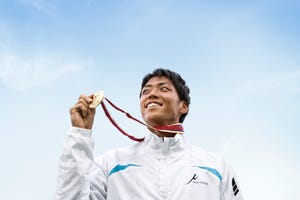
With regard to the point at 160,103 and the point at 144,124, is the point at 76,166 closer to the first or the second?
the point at 144,124

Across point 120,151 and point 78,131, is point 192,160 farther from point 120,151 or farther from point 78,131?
point 78,131

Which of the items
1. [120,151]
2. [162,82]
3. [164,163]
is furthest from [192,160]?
[162,82]

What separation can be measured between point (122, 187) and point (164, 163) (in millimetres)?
573

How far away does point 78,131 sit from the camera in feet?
15.7

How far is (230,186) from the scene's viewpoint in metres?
5.59

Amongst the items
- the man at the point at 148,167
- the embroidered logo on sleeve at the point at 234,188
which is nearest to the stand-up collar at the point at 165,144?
the man at the point at 148,167

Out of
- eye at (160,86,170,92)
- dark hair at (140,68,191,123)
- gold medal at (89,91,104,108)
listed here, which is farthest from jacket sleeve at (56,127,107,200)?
dark hair at (140,68,191,123)

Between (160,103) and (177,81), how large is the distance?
0.61 metres

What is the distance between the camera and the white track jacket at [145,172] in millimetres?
4672

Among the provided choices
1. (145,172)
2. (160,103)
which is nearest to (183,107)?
(160,103)

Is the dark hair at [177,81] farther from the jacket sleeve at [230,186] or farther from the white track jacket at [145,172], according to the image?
the jacket sleeve at [230,186]

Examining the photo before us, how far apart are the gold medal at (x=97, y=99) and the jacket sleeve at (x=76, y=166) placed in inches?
13.0

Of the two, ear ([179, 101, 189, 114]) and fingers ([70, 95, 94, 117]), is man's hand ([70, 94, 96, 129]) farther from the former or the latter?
ear ([179, 101, 189, 114])

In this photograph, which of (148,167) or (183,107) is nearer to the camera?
(148,167)
